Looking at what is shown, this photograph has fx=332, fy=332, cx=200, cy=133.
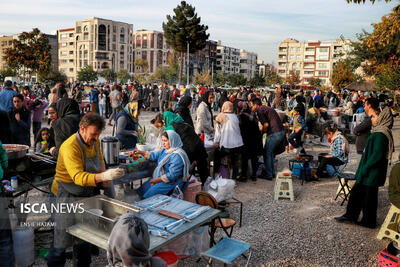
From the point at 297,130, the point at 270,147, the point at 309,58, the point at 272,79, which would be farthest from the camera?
the point at 309,58

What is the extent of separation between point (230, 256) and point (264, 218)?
2231 mm

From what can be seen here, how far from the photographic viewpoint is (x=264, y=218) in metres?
5.37

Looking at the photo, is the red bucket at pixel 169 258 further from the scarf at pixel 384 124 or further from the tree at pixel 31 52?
the tree at pixel 31 52

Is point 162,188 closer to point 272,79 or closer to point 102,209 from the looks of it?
point 102,209

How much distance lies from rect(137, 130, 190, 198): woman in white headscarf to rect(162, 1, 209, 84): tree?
37.4m

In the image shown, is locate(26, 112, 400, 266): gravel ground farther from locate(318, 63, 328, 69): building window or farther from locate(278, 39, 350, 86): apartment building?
locate(318, 63, 328, 69): building window

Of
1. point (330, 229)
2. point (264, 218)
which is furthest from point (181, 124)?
point (330, 229)

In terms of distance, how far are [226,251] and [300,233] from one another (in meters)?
1.92

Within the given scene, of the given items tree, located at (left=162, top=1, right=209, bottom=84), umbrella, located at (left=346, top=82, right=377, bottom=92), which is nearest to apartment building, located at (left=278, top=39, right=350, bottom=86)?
tree, located at (left=162, top=1, right=209, bottom=84)

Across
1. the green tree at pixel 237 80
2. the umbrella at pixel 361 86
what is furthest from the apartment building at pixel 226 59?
the umbrella at pixel 361 86

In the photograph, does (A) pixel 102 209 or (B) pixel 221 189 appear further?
(B) pixel 221 189

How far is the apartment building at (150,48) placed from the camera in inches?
3893

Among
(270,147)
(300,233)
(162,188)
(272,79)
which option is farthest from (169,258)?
(272,79)

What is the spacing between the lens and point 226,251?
3395 mm
